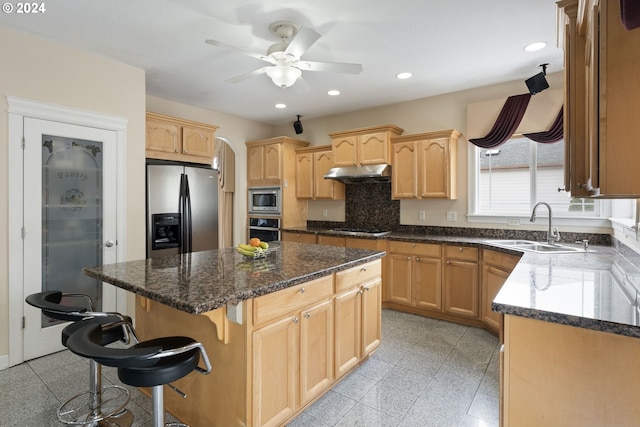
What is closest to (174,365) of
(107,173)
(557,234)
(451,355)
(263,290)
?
(263,290)

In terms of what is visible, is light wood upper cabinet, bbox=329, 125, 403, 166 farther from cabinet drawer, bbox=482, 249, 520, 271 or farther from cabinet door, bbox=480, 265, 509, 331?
cabinet door, bbox=480, 265, 509, 331

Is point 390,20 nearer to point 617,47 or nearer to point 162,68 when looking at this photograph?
point 617,47

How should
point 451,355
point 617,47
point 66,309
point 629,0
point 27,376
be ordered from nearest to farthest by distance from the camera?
point 629,0
point 617,47
point 66,309
point 27,376
point 451,355

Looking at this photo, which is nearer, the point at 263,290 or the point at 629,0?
the point at 629,0

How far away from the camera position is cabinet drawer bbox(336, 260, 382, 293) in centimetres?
229

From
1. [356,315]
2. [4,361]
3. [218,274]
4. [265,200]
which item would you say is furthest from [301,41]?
[4,361]

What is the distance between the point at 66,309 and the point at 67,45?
8.15 ft

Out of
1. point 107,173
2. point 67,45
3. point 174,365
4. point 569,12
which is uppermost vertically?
point 67,45

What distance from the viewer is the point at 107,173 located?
10.6 feet

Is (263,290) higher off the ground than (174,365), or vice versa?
(263,290)

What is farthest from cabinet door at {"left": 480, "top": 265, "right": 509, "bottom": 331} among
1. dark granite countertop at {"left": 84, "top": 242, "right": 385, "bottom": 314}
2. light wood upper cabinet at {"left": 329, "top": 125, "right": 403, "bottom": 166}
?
light wood upper cabinet at {"left": 329, "top": 125, "right": 403, "bottom": 166}

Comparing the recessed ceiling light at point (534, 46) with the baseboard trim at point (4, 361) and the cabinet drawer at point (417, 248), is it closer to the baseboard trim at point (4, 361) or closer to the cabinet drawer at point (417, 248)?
the cabinet drawer at point (417, 248)

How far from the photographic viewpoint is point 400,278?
3945mm

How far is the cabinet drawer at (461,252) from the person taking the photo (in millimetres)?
3488
